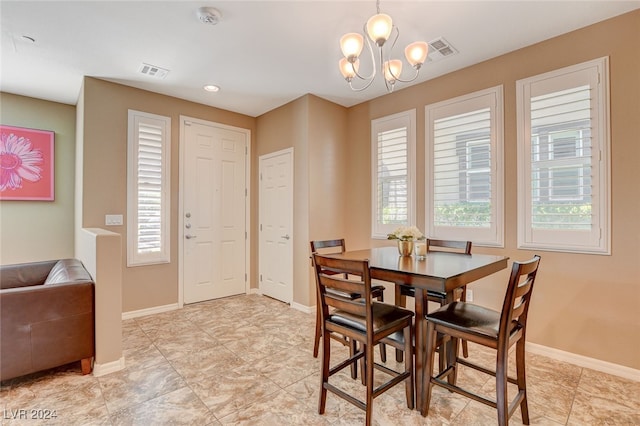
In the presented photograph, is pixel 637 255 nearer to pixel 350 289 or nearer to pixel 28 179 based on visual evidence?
pixel 350 289

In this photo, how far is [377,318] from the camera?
1.82 meters

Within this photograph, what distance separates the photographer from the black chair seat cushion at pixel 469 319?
1.64m

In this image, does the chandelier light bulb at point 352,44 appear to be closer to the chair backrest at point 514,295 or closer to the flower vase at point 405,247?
the flower vase at point 405,247

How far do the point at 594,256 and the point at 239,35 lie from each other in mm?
3387

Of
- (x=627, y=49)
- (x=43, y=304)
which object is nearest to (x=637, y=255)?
(x=627, y=49)

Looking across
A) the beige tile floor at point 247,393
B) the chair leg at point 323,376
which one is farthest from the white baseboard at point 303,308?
the chair leg at point 323,376

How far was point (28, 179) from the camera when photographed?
3.87 m

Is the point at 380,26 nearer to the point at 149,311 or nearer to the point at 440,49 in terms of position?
the point at 440,49

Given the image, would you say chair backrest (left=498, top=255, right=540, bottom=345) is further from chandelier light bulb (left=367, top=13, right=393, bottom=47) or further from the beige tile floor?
chandelier light bulb (left=367, top=13, right=393, bottom=47)

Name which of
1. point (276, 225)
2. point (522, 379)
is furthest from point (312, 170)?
point (522, 379)

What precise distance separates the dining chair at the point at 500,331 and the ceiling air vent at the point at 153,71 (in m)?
3.42

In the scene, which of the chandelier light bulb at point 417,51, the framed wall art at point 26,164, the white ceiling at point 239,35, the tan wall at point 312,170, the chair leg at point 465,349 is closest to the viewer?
the chandelier light bulb at point 417,51

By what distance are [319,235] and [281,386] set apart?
2.05 m

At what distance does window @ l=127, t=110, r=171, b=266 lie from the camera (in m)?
3.63
